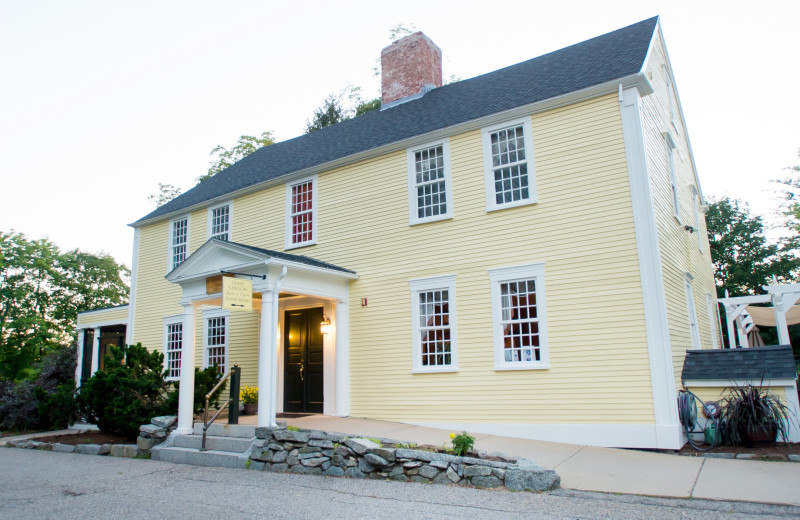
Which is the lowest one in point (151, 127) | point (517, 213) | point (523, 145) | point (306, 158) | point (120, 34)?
point (517, 213)

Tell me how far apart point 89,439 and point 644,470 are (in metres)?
10.7

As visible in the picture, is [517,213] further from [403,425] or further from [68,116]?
[68,116]

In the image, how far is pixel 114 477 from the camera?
8086mm

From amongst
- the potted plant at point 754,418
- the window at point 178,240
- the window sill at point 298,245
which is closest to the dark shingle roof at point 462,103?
the window at point 178,240

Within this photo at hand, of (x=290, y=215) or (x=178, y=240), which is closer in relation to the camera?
(x=290, y=215)

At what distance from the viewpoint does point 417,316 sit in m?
10.7

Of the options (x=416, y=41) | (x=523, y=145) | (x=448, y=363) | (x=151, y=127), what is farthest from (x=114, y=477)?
(x=151, y=127)

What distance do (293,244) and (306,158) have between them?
2374mm

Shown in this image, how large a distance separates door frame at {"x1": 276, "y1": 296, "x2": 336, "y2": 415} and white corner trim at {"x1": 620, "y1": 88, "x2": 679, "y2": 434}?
6.09 metres

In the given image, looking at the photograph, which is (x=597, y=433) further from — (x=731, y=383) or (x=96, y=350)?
(x=96, y=350)

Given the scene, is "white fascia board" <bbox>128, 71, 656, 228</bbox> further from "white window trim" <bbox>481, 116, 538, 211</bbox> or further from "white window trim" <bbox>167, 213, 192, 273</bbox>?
"white window trim" <bbox>167, 213, 192, 273</bbox>

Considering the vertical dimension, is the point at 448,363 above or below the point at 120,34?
below

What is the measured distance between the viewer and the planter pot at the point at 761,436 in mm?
8070

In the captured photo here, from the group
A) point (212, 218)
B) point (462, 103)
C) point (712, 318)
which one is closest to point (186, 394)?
point (212, 218)
